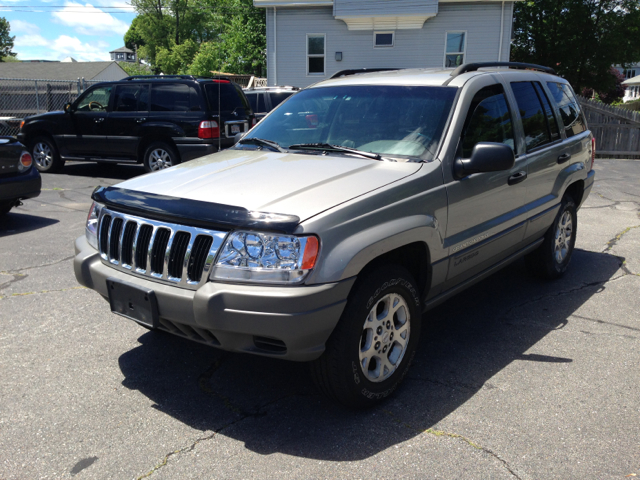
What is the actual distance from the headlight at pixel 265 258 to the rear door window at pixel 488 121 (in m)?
1.60

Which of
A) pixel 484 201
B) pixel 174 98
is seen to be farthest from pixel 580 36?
pixel 484 201

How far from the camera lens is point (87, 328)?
4.39 meters

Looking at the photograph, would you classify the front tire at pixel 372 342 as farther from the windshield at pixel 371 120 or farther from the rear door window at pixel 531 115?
the rear door window at pixel 531 115

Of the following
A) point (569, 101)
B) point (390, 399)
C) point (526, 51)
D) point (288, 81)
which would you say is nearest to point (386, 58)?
point (288, 81)

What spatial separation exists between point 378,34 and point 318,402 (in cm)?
2058

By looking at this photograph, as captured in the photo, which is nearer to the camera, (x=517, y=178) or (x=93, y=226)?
(x=93, y=226)

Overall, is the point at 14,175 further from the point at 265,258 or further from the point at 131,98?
the point at 265,258

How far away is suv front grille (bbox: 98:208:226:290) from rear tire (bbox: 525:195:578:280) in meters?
3.53

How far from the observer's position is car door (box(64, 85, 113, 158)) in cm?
1159

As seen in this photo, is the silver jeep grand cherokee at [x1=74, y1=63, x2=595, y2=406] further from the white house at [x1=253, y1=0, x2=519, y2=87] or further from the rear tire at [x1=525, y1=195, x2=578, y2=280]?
the white house at [x1=253, y1=0, x2=519, y2=87]

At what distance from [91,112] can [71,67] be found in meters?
50.7

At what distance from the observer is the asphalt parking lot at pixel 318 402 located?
9.29 feet

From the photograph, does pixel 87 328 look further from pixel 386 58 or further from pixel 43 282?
pixel 386 58

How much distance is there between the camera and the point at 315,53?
22156mm
